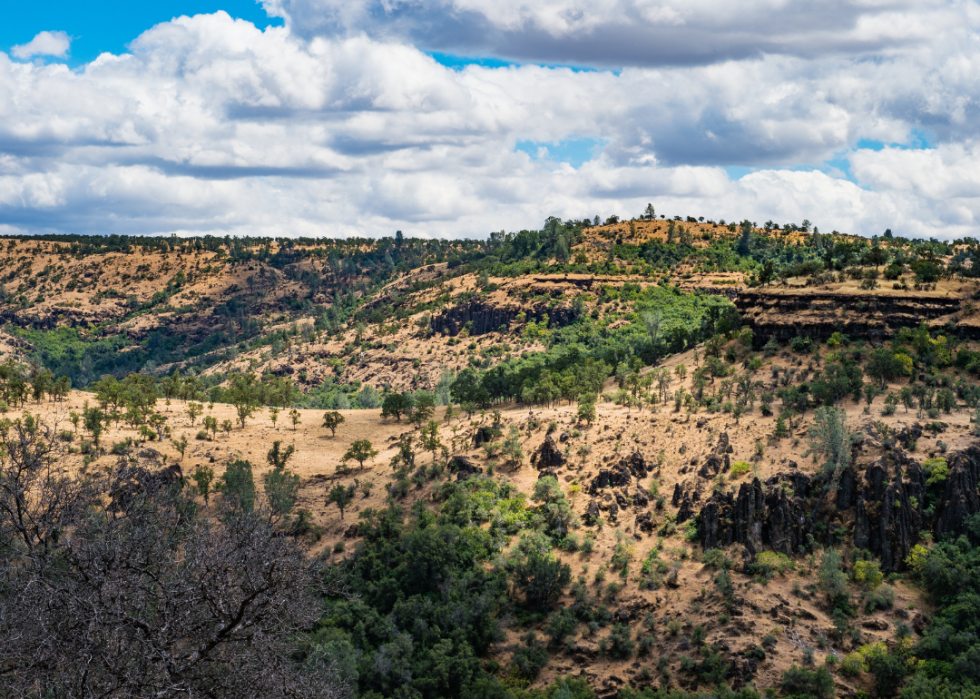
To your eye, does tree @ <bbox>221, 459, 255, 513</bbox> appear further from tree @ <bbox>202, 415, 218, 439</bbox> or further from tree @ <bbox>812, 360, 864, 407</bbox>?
tree @ <bbox>812, 360, 864, 407</bbox>

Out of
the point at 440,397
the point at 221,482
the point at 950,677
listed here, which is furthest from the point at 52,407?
the point at 950,677

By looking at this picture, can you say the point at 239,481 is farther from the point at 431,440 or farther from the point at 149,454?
the point at 431,440

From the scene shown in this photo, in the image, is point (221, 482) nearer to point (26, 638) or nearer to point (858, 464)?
point (858, 464)

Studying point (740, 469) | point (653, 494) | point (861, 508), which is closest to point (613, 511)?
point (653, 494)

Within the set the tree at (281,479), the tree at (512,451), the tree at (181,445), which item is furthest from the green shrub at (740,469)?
the tree at (181,445)

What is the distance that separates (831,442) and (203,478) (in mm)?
55214

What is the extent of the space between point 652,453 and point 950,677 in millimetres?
30539

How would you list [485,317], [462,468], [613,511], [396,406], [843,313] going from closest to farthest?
1. [613,511]
2. [462,468]
3. [843,313]
4. [396,406]
5. [485,317]

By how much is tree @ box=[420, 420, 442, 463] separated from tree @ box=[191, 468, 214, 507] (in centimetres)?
2083

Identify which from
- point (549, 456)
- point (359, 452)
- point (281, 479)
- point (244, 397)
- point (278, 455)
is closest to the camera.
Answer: point (549, 456)

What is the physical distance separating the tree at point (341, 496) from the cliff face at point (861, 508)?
33361 millimetres

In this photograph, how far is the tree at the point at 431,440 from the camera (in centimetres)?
7956

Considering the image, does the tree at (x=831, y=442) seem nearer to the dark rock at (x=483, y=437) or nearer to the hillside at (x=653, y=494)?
the hillside at (x=653, y=494)

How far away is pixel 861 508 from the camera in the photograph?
59125mm
